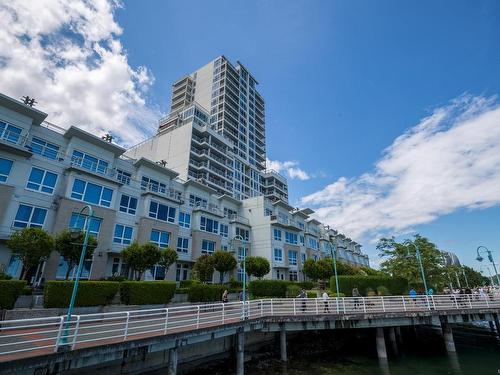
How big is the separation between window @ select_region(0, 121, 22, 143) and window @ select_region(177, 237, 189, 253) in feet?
58.9

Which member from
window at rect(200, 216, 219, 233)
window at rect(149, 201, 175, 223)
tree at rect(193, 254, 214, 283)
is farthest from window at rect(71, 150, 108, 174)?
window at rect(200, 216, 219, 233)

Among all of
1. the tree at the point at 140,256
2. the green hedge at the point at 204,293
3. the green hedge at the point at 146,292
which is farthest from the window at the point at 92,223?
the green hedge at the point at 204,293

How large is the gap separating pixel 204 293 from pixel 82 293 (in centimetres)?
943

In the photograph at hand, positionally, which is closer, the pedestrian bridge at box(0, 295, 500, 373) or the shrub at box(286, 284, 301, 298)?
the pedestrian bridge at box(0, 295, 500, 373)

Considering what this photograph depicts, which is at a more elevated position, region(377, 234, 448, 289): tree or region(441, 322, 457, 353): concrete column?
region(377, 234, 448, 289): tree

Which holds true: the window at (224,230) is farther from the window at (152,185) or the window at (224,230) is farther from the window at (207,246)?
the window at (152,185)

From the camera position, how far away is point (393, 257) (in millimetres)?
38562

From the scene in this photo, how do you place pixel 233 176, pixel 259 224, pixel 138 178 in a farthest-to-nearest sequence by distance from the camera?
pixel 233 176
pixel 259 224
pixel 138 178

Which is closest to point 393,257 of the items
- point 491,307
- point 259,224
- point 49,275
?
point 491,307

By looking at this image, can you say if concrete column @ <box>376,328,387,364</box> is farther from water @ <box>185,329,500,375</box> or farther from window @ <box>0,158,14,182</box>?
window @ <box>0,158,14,182</box>

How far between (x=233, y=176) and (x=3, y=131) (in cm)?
4173

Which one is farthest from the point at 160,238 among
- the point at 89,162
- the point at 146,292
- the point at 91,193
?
the point at 146,292

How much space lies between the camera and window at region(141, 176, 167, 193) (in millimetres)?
31180

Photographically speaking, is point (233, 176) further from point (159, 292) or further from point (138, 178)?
point (159, 292)
